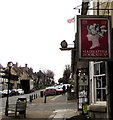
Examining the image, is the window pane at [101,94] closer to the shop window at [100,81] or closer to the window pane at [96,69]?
the shop window at [100,81]

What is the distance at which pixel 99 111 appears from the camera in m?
8.52

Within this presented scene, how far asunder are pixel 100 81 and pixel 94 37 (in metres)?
3.11

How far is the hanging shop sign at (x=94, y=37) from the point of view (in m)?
6.46

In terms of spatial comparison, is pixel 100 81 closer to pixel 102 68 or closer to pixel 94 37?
pixel 102 68

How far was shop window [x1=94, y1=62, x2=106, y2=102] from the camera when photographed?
874 cm

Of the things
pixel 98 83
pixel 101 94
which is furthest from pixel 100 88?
pixel 98 83

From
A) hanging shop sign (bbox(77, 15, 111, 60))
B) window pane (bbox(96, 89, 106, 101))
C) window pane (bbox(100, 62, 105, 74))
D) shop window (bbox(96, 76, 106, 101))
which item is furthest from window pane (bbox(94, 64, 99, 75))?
hanging shop sign (bbox(77, 15, 111, 60))

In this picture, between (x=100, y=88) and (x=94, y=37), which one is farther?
(x=100, y=88)

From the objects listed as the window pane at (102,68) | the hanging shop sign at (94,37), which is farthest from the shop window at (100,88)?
the hanging shop sign at (94,37)

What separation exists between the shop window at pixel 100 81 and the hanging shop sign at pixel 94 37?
7.47 feet

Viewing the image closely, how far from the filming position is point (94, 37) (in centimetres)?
656

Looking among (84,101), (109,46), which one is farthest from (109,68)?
(84,101)

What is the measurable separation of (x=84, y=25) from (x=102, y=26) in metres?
0.51

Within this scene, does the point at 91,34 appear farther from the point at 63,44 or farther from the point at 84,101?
the point at 63,44
